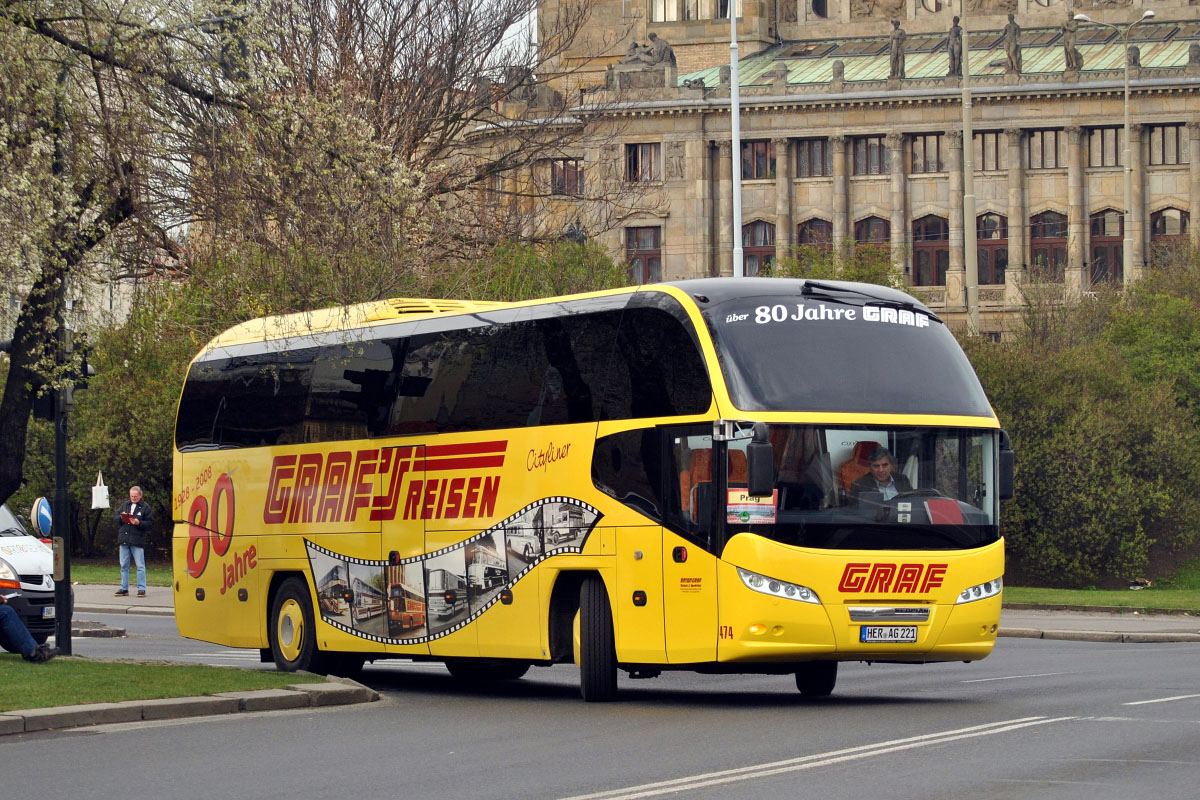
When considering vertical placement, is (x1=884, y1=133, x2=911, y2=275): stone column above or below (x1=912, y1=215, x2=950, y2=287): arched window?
above

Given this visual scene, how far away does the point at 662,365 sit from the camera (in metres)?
16.9

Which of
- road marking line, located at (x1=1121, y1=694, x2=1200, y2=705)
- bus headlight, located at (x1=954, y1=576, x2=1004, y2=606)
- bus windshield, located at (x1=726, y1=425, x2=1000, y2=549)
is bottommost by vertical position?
road marking line, located at (x1=1121, y1=694, x2=1200, y2=705)

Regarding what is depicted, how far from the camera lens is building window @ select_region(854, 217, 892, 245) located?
99.3 metres

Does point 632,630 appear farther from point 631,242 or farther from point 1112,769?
point 631,242

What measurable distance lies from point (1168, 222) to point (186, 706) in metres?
86.5

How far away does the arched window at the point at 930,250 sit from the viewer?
98.6 m

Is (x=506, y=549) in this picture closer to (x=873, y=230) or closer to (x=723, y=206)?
(x=723, y=206)

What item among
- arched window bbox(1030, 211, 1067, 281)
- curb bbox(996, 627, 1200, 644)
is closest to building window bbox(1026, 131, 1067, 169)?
arched window bbox(1030, 211, 1067, 281)

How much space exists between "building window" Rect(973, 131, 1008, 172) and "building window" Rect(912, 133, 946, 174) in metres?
1.84

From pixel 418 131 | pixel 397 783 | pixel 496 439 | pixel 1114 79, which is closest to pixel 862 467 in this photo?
pixel 496 439

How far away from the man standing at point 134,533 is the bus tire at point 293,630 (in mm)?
16884

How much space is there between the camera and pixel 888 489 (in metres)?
16.3

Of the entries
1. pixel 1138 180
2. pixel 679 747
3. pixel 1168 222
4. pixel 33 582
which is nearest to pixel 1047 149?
pixel 1138 180

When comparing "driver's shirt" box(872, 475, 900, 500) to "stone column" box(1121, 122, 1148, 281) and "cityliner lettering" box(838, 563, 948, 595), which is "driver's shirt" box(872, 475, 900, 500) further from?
"stone column" box(1121, 122, 1148, 281)
